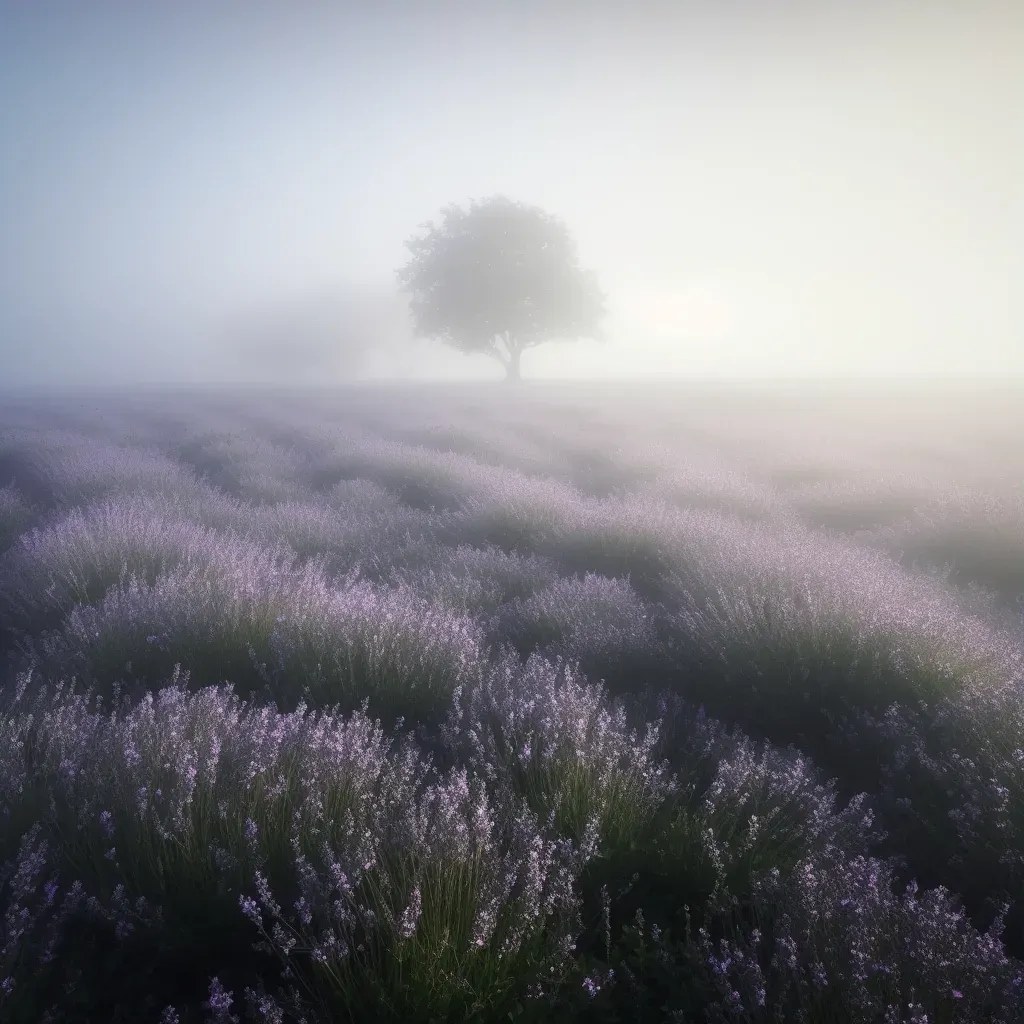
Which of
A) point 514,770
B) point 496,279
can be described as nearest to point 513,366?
point 496,279

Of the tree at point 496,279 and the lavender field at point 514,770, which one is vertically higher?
the tree at point 496,279

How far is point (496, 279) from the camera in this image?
3062 cm

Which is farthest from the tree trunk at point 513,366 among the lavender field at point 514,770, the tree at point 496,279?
the lavender field at point 514,770

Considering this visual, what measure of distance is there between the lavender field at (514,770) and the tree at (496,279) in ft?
89.6

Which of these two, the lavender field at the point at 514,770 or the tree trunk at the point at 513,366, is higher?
the tree trunk at the point at 513,366

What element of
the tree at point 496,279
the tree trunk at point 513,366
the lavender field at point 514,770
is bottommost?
the lavender field at point 514,770

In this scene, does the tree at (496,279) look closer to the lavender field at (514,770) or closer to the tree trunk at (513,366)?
the tree trunk at (513,366)

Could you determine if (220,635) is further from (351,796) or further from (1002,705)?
(1002,705)

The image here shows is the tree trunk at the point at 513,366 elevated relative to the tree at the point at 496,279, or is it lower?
lower

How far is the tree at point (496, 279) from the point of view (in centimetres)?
3077

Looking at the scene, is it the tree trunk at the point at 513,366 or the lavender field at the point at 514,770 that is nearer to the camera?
the lavender field at the point at 514,770

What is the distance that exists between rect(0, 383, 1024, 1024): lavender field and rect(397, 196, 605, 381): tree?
1075 inches

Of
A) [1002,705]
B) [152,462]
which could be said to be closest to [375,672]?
[1002,705]

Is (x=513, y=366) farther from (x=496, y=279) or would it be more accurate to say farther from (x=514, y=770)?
(x=514, y=770)
